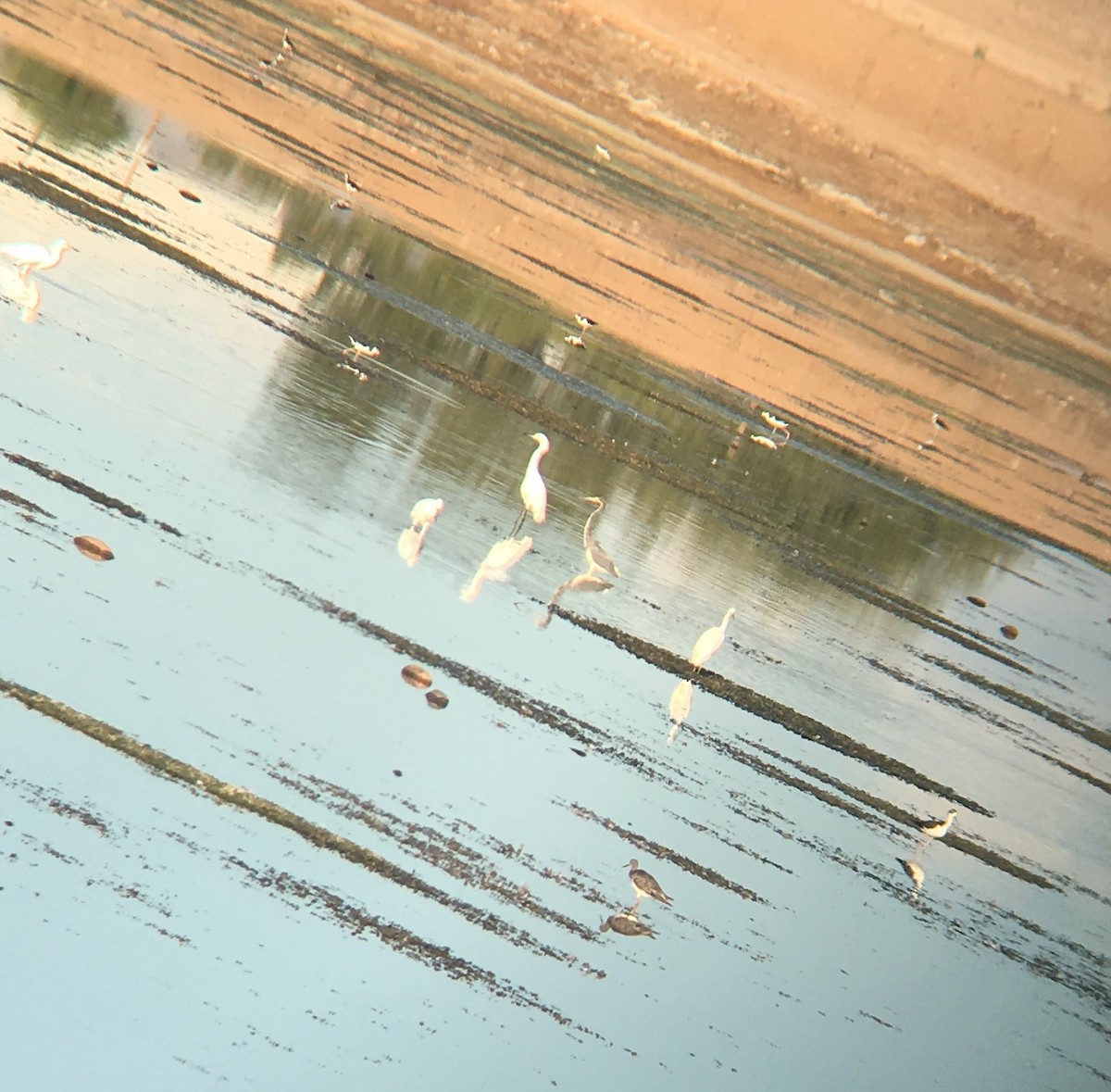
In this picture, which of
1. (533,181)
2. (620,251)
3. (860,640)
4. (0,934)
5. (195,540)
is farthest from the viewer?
(533,181)

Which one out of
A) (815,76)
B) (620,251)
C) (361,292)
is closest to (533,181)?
(620,251)

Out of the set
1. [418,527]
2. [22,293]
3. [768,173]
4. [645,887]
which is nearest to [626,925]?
[645,887]

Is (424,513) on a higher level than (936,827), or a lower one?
higher

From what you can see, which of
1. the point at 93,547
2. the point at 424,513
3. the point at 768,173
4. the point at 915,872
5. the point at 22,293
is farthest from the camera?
the point at 768,173

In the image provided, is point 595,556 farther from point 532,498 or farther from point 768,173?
point 768,173

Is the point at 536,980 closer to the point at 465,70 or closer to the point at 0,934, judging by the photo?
the point at 0,934

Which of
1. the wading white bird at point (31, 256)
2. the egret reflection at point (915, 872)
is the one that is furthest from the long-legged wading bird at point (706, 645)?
the wading white bird at point (31, 256)
